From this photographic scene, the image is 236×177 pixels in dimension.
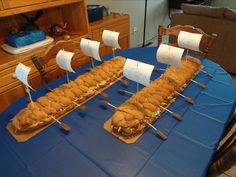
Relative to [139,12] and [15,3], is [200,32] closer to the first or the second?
[15,3]

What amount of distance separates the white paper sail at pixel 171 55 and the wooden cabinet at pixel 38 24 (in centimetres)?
95

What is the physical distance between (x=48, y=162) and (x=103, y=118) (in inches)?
12.3

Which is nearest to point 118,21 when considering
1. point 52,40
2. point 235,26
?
point 52,40

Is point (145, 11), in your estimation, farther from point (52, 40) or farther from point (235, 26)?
point (52, 40)

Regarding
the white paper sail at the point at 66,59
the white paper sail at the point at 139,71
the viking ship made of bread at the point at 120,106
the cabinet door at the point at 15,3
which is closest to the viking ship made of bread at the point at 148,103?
the viking ship made of bread at the point at 120,106

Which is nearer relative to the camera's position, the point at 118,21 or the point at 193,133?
the point at 193,133

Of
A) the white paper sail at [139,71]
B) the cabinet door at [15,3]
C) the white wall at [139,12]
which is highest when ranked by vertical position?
the cabinet door at [15,3]

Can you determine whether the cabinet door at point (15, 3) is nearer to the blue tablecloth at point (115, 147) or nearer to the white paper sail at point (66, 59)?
the white paper sail at point (66, 59)

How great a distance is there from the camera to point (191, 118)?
3.10 feet

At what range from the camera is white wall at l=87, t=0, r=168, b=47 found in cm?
298

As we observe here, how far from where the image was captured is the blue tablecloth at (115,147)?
731mm

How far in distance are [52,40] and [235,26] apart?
2077 millimetres

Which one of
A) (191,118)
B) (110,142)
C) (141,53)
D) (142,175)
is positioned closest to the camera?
(142,175)

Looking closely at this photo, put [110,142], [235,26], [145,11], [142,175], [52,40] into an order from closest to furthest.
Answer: [142,175]
[110,142]
[52,40]
[235,26]
[145,11]
